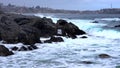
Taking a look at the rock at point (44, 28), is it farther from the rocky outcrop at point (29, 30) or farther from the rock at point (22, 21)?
the rock at point (22, 21)

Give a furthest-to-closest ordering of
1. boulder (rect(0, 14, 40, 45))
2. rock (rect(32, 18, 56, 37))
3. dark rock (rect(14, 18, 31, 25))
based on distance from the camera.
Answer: dark rock (rect(14, 18, 31, 25))
rock (rect(32, 18, 56, 37))
boulder (rect(0, 14, 40, 45))

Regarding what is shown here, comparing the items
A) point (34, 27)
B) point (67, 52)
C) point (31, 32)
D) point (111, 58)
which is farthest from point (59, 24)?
point (111, 58)

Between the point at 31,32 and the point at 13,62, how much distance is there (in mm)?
10888

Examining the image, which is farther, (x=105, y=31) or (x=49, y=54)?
(x=105, y=31)

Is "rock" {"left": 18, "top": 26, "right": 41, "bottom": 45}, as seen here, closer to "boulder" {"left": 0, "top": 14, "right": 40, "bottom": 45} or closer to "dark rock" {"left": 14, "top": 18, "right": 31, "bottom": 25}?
"boulder" {"left": 0, "top": 14, "right": 40, "bottom": 45}

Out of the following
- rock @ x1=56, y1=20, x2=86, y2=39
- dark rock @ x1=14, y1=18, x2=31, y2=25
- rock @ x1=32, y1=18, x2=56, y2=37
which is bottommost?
rock @ x1=56, y1=20, x2=86, y2=39

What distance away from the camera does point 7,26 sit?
30.0 meters

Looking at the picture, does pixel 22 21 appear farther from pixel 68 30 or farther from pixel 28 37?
pixel 28 37

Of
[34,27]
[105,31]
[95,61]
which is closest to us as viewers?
[95,61]

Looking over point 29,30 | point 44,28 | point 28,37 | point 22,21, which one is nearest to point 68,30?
point 44,28

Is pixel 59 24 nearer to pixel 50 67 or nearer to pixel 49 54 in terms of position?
pixel 49 54

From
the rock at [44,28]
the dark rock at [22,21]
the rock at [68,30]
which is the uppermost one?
the dark rock at [22,21]

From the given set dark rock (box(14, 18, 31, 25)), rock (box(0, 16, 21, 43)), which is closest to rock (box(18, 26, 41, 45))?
rock (box(0, 16, 21, 43))

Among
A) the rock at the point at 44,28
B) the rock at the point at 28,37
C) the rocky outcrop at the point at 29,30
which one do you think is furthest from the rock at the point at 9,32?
the rock at the point at 44,28
